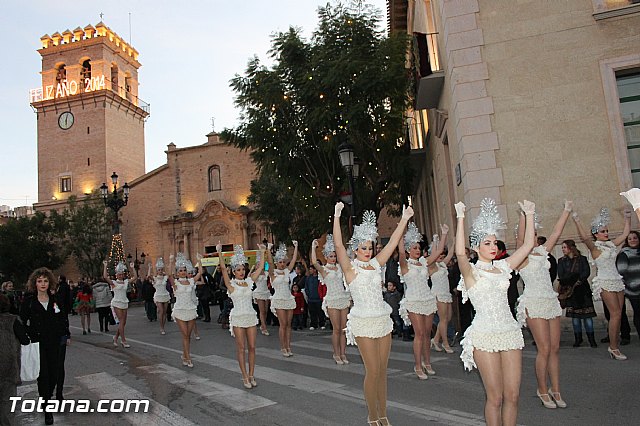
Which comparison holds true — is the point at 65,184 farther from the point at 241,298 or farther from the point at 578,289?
the point at 578,289

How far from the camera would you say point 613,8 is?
11875 mm

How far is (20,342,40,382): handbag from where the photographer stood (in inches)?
260

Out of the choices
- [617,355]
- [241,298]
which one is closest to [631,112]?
[617,355]

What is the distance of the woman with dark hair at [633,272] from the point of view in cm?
847

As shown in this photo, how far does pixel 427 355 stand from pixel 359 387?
1.18m

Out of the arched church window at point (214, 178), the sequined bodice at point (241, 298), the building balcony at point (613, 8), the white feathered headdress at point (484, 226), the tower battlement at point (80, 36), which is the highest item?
the tower battlement at point (80, 36)

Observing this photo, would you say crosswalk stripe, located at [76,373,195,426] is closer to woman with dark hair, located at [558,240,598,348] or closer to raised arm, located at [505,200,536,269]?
raised arm, located at [505,200,536,269]

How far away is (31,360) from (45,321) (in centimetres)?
50

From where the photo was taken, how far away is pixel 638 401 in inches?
227

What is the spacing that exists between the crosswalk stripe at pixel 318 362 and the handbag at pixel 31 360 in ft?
14.4

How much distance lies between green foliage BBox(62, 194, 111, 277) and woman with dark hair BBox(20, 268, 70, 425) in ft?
145

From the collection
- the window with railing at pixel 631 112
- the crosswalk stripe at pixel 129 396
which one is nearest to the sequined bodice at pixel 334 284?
the crosswalk stripe at pixel 129 396

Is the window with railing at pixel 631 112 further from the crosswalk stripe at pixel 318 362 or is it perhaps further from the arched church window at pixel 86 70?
the arched church window at pixel 86 70

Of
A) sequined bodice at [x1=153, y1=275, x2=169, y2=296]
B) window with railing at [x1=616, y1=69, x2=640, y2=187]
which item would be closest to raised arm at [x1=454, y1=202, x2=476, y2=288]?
window with railing at [x1=616, y1=69, x2=640, y2=187]
